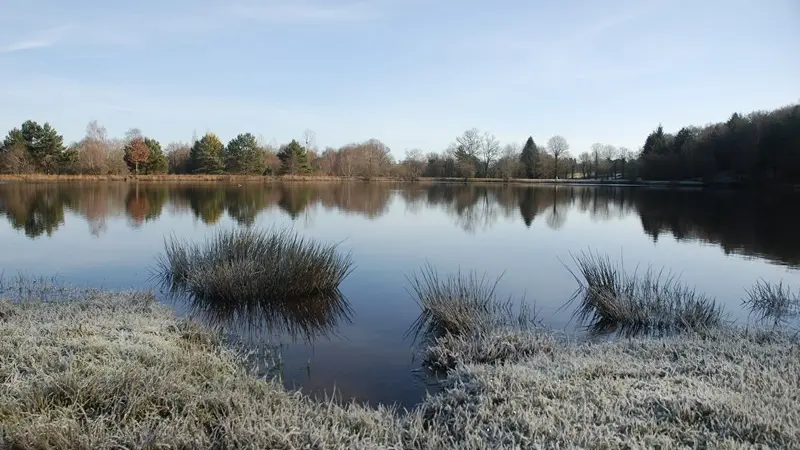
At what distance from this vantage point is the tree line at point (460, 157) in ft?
188

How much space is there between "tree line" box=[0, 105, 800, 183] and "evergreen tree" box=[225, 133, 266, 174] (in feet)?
0.47

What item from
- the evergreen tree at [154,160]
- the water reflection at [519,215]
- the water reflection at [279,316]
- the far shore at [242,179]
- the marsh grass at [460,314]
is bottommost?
the water reflection at [279,316]

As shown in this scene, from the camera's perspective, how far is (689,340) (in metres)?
7.40

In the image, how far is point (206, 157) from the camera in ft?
242

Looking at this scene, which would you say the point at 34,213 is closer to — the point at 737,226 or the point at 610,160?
the point at 737,226

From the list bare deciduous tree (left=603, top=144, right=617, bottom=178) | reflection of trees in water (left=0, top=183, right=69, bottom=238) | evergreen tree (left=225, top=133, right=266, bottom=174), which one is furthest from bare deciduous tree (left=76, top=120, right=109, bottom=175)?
bare deciduous tree (left=603, top=144, right=617, bottom=178)

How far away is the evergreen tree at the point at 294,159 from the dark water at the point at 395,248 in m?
44.3

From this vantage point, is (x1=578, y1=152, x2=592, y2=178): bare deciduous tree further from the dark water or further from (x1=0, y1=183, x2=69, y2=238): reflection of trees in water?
(x1=0, y1=183, x2=69, y2=238): reflection of trees in water

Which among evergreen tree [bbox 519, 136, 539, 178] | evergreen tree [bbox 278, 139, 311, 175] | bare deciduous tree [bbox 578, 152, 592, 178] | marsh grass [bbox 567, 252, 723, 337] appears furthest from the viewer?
bare deciduous tree [bbox 578, 152, 592, 178]

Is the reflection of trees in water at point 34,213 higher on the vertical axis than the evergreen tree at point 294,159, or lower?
lower

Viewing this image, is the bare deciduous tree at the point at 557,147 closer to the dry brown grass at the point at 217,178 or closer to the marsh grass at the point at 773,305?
the dry brown grass at the point at 217,178

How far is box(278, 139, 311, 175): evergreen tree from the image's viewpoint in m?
78.9

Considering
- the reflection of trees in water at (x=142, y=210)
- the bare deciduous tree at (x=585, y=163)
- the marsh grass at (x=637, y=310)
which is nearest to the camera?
the marsh grass at (x=637, y=310)

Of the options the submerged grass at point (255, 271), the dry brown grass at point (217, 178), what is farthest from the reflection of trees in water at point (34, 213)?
the dry brown grass at point (217, 178)
